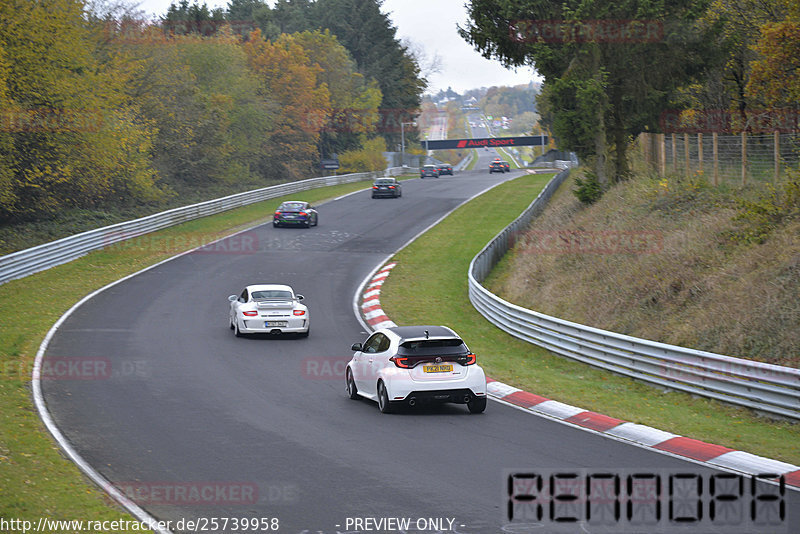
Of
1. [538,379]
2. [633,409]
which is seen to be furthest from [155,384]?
[633,409]

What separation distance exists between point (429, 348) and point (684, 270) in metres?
9.53

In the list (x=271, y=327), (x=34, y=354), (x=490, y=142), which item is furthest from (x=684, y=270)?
(x=490, y=142)

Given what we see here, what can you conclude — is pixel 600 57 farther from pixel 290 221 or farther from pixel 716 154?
pixel 290 221

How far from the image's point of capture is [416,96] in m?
123

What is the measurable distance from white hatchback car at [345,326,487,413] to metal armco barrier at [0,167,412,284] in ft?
67.8

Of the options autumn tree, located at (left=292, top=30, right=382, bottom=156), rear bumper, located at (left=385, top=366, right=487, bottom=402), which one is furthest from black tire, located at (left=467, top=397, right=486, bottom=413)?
autumn tree, located at (left=292, top=30, right=382, bottom=156)

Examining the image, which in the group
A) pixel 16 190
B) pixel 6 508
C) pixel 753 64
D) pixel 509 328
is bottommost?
pixel 509 328

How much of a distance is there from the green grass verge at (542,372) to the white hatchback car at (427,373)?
2.15m

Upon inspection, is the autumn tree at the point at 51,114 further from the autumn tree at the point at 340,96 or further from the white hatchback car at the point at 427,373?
the autumn tree at the point at 340,96

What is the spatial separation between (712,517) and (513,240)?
1209 inches

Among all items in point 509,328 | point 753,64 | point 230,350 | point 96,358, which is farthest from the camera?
point 753,64

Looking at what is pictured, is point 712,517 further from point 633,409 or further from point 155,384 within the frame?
point 155,384

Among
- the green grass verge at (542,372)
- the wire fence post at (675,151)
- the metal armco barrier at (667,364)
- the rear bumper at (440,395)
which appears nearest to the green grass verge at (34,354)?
the rear bumper at (440,395)

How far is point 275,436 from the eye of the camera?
12.7m
